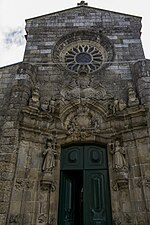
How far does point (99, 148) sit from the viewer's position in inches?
265

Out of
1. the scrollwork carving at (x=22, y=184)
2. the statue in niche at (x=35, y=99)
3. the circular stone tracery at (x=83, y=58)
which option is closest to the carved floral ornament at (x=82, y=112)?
the statue in niche at (x=35, y=99)

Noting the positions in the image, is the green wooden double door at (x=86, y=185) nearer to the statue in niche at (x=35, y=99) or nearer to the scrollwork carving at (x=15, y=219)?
the scrollwork carving at (x=15, y=219)

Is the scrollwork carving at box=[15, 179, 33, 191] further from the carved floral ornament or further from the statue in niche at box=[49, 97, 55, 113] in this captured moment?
the statue in niche at box=[49, 97, 55, 113]

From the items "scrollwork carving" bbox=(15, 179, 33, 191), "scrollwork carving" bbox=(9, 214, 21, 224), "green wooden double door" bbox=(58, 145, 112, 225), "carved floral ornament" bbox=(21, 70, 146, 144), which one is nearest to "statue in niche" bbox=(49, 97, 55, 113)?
"carved floral ornament" bbox=(21, 70, 146, 144)

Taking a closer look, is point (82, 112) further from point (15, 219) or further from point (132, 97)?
point (15, 219)

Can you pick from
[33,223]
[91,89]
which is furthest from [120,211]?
[91,89]

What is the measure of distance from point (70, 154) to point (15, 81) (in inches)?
117

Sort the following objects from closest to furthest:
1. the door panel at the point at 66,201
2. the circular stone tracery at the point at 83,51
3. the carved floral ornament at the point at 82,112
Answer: the door panel at the point at 66,201
the carved floral ornament at the point at 82,112
the circular stone tracery at the point at 83,51

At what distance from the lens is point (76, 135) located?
22.1 ft

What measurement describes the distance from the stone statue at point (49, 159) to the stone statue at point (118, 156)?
5.23 ft

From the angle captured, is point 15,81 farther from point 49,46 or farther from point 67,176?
point 67,176

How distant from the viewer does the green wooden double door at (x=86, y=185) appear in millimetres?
5672

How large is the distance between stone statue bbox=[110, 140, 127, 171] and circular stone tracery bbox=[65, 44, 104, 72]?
3.49m

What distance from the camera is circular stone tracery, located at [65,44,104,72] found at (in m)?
8.95
